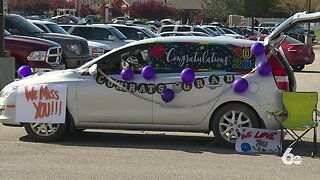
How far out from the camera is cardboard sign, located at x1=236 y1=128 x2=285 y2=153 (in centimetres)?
845

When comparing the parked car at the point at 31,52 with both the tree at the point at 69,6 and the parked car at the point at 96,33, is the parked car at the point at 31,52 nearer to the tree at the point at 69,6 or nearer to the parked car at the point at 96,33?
the parked car at the point at 96,33

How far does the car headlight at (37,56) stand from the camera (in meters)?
14.5

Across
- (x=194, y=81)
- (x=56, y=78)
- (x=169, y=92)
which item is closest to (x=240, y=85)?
(x=194, y=81)

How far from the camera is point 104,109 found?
884 cm

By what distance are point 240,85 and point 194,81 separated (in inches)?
26.7

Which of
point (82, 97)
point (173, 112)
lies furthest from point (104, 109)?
point (173, 112)

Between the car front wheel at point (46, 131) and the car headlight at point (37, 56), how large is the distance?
5704 mm

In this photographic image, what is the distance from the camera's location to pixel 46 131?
902 cm

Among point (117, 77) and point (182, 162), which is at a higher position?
point (117, 77)

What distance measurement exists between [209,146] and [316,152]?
158 centimetres

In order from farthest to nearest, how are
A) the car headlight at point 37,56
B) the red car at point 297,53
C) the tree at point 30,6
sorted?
the tree at point 30,6, the red car at point 297,53, the car headlight at point 37,56

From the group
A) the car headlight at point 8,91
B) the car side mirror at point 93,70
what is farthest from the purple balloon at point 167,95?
the car headlight at point 8,91

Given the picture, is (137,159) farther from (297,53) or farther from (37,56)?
(297,53)

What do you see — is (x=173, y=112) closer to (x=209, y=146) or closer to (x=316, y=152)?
(x=209, y=146)
